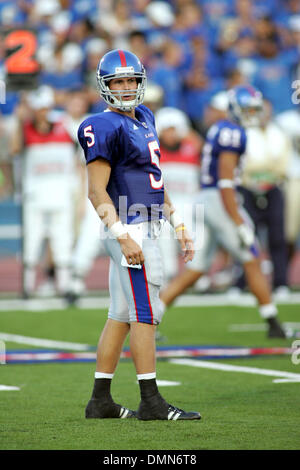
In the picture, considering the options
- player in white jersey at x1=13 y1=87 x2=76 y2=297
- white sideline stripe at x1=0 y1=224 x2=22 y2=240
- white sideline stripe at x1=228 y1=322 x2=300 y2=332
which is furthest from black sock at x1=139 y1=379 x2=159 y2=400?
white sideline stripe at x1=0 y1=224 x2=22 y2=240

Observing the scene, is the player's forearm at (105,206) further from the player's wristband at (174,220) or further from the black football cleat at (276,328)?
the black football cleat at (276,328)

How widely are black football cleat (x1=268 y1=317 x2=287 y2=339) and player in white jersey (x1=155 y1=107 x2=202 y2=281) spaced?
389 centimetres

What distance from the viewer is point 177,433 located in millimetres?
4824

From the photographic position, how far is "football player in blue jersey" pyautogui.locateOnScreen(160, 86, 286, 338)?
8766 millimetres

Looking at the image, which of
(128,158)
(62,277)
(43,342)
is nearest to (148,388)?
(128,158)

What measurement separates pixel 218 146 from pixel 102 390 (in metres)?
3.91

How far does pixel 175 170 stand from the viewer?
13.0m

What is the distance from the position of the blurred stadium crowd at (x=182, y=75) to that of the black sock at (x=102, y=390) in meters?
6.43

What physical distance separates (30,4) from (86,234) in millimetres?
8273

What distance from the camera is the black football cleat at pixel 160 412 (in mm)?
5215

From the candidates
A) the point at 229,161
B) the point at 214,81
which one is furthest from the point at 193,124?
the point at 229,161

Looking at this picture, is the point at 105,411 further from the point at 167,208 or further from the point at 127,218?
the point at 167,208

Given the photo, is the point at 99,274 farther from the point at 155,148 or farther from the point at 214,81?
the point at 155,148
